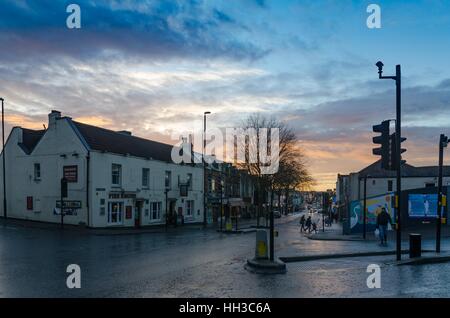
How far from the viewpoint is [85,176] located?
3384 centimetres

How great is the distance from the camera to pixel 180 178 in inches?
1815

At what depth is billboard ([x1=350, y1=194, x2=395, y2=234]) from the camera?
106 ft

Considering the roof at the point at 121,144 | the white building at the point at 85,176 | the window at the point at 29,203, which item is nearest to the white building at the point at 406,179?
the roof at the point at 121,144

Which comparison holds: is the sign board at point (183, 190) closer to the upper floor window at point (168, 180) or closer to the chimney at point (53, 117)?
the upper floor window at point (168, 180)

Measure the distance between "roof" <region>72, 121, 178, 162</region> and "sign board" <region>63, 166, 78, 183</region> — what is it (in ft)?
7.41

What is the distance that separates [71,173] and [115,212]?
4.57 meters

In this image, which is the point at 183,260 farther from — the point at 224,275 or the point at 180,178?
the point at 180,178

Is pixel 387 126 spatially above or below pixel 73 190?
above

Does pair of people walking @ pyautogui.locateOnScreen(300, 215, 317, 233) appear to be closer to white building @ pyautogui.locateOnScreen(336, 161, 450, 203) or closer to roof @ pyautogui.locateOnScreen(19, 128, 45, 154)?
roof @ pyautogui.locateOnScreen(19, 128, 45, 154)

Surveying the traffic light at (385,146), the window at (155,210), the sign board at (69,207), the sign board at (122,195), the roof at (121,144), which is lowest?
the window at (155,210)

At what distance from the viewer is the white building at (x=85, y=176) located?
34.1 metres

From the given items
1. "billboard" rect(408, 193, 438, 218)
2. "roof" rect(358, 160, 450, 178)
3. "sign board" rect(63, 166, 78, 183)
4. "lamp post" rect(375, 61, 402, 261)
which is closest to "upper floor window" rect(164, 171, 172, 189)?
"sign board" rect(63, 166, 78, 183)

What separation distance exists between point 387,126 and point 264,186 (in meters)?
41.2
